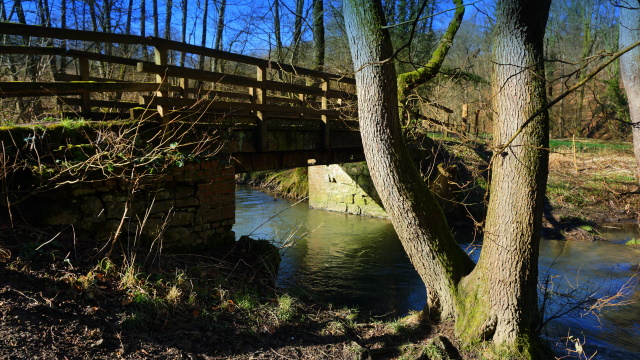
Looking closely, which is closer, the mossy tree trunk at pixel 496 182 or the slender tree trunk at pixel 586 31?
the mossy tree trunk at pixel 496 182

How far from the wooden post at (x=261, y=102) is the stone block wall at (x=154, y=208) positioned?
854 millimetres

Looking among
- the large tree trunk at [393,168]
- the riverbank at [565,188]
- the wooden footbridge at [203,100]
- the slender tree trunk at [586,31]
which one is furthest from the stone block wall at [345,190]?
the slender tree trunk at [586,31]

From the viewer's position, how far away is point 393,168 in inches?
195

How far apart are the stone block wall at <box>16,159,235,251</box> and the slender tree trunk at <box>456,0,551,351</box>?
11.7 feet

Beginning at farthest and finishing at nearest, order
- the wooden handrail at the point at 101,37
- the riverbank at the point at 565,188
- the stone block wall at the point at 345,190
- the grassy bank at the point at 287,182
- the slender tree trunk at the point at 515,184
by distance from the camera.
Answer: the grassy bank at the point at 287,182 → the stone block wall at the point at 345,190 → the riverbank at the point at 565,188 → the wooden handrail at the point at 101,37 → the slender tree trunk at the point at 515,184

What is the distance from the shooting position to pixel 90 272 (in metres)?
4.36

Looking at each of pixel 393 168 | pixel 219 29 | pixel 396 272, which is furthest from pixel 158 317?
pixel 219 29

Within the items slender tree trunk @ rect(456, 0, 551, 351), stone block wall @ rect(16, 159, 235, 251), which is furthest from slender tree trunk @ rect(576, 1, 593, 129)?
stone block wall @ rect(16, 159, 235, 251)

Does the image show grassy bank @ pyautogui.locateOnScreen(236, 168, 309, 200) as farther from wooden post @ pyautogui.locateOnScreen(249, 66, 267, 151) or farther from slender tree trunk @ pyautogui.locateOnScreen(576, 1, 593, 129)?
slender tree trunk @ pyautogui.locateOnScreen(576, 1, 593, 129)

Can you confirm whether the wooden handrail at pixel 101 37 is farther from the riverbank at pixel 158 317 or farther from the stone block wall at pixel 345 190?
the stone block wall at pixel 345 190

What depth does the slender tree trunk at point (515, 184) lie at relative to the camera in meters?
4.46

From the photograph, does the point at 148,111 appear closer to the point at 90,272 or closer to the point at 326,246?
the point at 90,272

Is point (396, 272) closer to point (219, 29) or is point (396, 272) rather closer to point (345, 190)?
point (345, 190)

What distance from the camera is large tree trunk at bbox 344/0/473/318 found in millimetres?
4773
